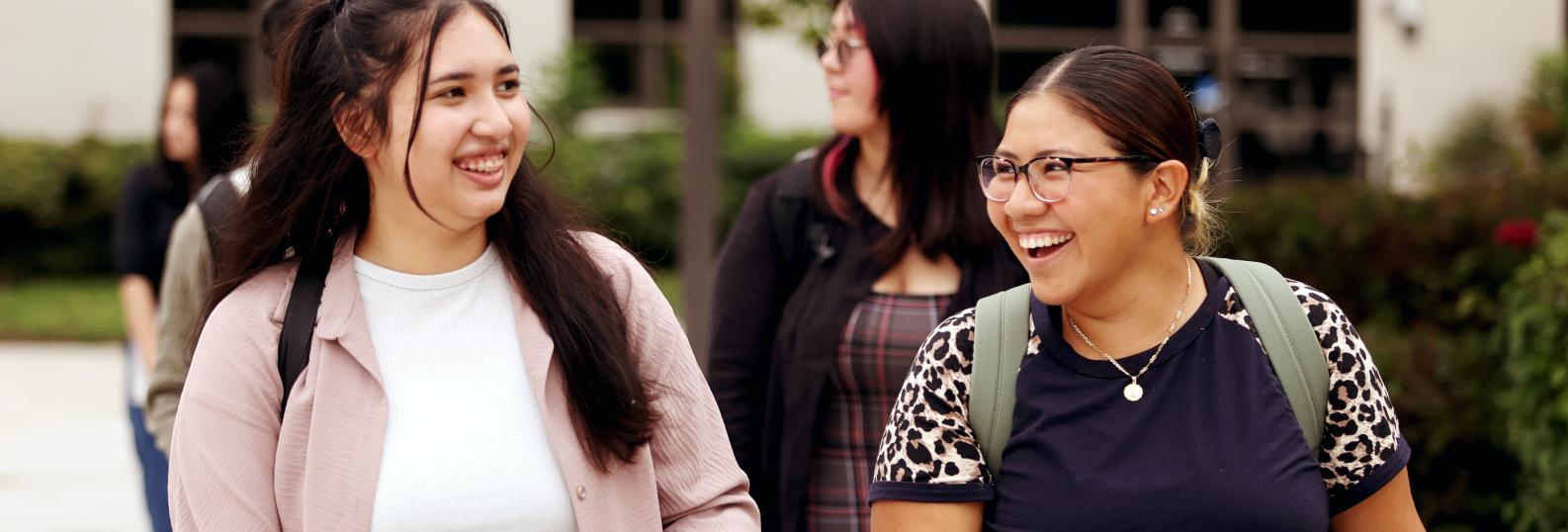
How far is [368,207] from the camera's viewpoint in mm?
2717

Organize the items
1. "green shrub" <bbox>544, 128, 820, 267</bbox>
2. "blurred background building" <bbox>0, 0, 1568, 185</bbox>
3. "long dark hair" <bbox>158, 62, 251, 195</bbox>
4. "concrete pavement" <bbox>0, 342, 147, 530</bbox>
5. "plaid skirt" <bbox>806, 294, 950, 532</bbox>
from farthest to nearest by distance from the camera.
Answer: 1. "blurred background building" <bbox>0, 0, 1568, 185</bbox>
2. "green shrub" <bbox>544, 128, 820, 267</bbox>
3. "concrete pavement" <bbox>0, 342, 147, 530</bbox>
4. "long dark hair" <bbox>158, 62, 251, 195</bbox>
5. "plaid skirt" <bbox>806, 294, 950, 532</bbox>

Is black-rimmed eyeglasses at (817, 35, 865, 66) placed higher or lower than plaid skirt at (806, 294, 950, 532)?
higher

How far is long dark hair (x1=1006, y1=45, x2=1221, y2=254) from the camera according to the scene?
102 inches

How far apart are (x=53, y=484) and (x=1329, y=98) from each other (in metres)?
18.3

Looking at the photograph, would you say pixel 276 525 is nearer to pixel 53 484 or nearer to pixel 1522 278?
pixel 1522 278

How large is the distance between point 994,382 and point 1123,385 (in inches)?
7.3

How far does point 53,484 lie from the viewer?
927cm

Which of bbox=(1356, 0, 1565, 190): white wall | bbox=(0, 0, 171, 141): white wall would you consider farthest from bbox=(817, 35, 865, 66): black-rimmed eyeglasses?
bbox=(1356, 0, 1565, 190): white wall

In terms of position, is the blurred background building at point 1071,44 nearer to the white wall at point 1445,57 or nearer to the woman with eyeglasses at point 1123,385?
the white wall at point 1445,57

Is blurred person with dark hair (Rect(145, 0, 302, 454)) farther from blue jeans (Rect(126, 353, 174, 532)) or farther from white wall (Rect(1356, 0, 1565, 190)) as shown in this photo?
white wall (Rect(1356, 0, 1565, 190))

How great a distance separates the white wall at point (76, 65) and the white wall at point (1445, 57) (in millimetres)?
15023

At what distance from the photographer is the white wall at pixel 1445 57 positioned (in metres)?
22.5

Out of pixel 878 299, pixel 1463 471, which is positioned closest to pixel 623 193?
pixel 1463 471

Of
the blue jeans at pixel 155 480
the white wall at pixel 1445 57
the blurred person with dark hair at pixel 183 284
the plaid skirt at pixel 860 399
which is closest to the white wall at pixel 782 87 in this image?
the white wall at pixel 1445 57
